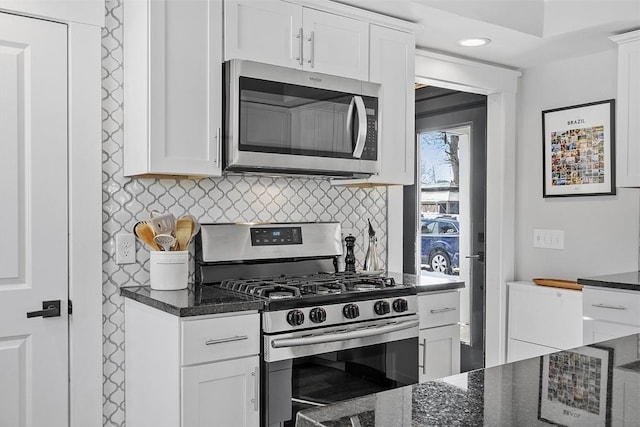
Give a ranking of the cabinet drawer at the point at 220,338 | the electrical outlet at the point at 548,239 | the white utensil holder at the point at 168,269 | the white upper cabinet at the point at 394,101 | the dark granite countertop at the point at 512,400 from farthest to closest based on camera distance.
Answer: the electrical outlet at the point at 548,239 < the white upper cabinet at the point at 394,101 < the white utensil holder at the point at 168,269 < the cabinet drawer at the point at 220,338 < the dark granite countertop at the point at 512,400

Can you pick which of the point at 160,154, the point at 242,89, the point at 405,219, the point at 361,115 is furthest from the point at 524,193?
the point at 160,154

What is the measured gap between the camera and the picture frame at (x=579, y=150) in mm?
3570

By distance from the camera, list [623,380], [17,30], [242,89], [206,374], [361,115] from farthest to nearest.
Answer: [361,115]
[242,89]
[17,30]
[206,374]
[623,380]

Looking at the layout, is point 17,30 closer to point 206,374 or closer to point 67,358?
point 67,358

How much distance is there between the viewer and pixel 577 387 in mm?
1094

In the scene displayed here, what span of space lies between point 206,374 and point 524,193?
276 centimetres

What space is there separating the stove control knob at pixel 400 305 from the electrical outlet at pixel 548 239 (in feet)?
5.35

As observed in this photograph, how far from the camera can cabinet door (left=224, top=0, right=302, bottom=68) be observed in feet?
8.47

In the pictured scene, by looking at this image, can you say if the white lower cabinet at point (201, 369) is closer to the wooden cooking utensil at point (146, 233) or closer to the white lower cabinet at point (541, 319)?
the wooden cooking utensil at point (146, 233)

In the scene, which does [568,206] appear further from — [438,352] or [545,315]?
[438,352]

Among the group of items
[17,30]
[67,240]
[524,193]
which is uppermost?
[17,30]

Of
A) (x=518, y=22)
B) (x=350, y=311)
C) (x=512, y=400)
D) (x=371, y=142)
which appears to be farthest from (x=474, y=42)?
(x=512, y=400)

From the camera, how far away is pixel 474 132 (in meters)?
4.29

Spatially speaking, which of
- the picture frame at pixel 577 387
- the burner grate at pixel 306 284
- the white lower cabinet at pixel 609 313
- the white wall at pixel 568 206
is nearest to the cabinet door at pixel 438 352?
the burner grate at pixel 306 284
